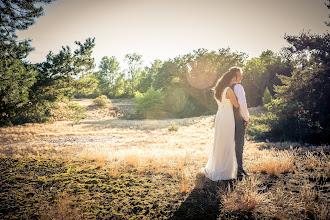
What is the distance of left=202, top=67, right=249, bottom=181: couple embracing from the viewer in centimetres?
417

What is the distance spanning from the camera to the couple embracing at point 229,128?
417cm

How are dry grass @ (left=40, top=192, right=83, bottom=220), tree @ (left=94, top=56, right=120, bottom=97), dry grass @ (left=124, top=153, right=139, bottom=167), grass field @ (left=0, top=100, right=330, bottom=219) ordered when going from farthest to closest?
tree @ (left=94, top=56, right=120, bottom=97) → dry grass @ (left=124, top=153, right=139, bottom=167) → grass field @ (left=0, top=100, right=330, bottom=219) → dry grass @ (left=40, top=192, right=83, bottom=220)

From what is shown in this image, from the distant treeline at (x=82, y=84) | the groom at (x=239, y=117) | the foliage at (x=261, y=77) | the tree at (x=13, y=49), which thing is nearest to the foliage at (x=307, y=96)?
the distant treeline at (x=82, y=84)

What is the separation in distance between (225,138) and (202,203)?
1.72 m

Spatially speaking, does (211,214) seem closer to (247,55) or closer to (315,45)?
(315,45)

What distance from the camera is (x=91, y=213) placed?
8.96 feet

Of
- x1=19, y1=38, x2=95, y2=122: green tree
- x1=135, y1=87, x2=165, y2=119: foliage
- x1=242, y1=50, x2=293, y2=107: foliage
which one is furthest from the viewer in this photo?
x1=135, y1=87, x2=165, y2=119: foliage

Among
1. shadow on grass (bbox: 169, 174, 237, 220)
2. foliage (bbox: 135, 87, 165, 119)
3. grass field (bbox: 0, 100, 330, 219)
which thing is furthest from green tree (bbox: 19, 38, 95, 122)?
foliage (bbox: 135, 87, 165, 119)

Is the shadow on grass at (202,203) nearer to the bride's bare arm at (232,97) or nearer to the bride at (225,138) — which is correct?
the bride at (225,138)

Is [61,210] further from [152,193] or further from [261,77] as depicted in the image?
[261,77]

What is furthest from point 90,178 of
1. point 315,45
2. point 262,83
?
point 262,83

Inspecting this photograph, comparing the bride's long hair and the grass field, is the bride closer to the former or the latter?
the bride's long hair

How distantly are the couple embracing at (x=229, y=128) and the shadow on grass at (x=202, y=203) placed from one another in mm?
457

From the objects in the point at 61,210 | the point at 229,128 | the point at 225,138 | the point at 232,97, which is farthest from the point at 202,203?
the point at 232,97
